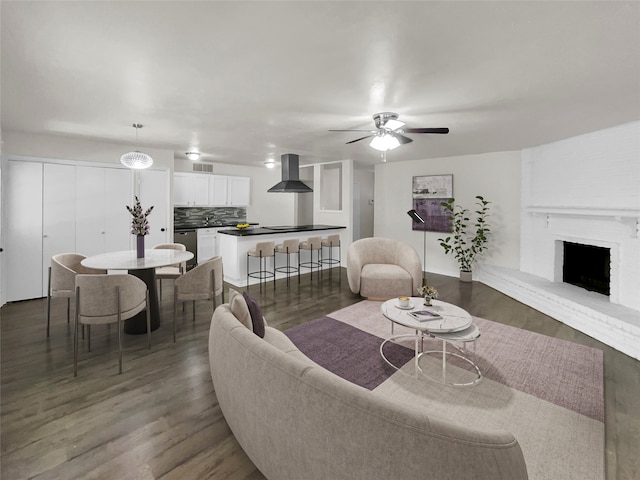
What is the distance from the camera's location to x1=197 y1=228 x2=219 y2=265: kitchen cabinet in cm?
710

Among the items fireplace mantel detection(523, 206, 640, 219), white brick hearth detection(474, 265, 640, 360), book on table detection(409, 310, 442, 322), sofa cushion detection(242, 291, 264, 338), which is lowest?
white brick hearth detection(474, 265, 640, 360)

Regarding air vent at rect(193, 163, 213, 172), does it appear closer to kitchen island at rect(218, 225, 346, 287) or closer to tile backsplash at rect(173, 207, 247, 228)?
tile backsplash at rect(173, 207, 247, 228)

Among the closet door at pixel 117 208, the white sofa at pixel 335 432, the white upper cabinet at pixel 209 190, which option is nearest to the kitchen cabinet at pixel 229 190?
the white upper cabinet at pixel 209 190

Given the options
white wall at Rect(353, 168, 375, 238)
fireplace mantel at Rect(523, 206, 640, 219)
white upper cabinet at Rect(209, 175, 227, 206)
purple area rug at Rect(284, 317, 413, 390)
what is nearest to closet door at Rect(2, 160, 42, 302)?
white upper cabinet at Rect(209, 175, 227, 206)

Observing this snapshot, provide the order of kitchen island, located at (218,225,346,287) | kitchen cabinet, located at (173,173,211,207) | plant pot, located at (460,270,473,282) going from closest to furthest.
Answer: kitchen island, located at (218,225,346,287)
plant pot, located at (460,270,473,282)
kitchen cabinet, located at (173,173,211,207)

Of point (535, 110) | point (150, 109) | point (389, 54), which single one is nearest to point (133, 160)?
point (150, 109)

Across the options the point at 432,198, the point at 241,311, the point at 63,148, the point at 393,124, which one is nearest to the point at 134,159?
the point at 63,148

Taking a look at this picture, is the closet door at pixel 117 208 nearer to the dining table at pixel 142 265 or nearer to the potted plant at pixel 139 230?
the dining table at pixel 142 265

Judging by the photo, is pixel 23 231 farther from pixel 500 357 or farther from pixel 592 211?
pixel 592 211

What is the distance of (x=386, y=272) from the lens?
185 inches

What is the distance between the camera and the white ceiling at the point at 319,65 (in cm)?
174

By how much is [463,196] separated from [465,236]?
2.67 feet

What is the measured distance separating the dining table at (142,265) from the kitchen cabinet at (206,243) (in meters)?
3.24

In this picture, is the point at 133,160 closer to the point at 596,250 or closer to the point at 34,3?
the point at 34,3
